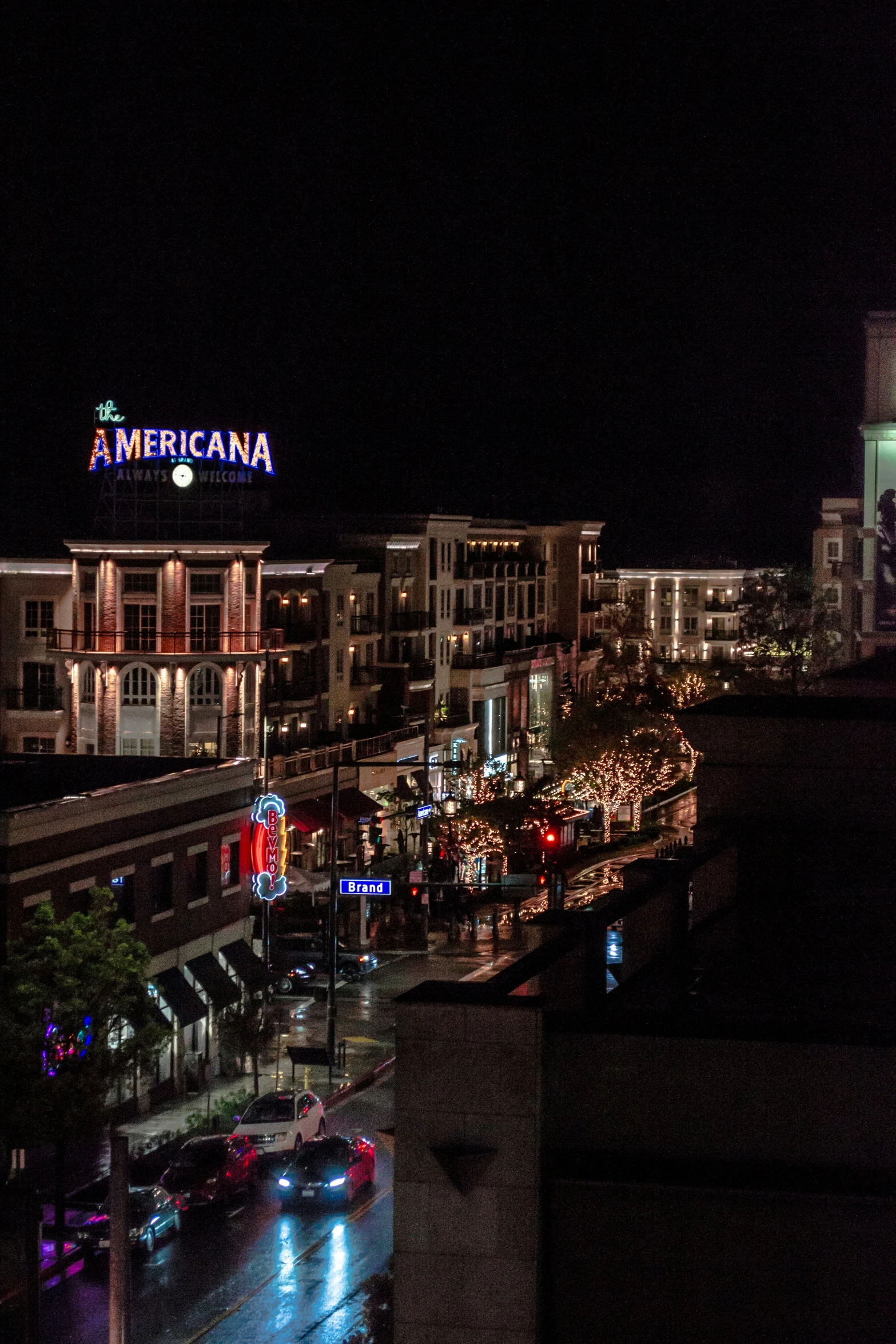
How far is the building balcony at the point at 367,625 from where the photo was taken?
86.1 meters

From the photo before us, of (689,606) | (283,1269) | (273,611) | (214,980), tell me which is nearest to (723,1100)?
(283,1269)

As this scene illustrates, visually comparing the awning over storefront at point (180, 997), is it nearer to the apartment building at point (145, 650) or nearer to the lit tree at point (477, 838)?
the apartment building at point (145, 650)

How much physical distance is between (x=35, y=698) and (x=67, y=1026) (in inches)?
1518

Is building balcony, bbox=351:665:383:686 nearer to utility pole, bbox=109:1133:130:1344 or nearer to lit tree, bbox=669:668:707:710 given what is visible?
lit tree, bbox=669:668:707:710

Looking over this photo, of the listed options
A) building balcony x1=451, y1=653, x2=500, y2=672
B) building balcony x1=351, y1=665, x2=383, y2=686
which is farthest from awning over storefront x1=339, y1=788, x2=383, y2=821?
building balcony x1=451, y1=653, x2=500, y2=672

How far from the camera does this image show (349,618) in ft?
280

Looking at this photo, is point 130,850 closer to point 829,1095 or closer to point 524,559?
point 829,1095

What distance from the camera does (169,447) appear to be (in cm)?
7025

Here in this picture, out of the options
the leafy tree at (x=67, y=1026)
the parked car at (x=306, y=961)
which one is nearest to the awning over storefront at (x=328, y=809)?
the parked car at (x=306, y=961)

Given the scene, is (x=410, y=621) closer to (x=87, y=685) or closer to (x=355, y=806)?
(x=355, y=806)

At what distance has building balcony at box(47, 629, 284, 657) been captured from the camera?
223 ft

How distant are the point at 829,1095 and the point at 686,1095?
898mm

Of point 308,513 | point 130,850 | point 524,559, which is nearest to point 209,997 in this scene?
point 130,850

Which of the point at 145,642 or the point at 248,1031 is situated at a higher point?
the point at 145,642
